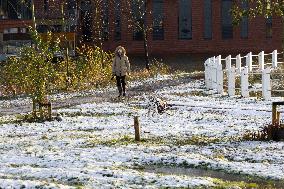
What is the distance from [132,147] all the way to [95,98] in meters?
11.7

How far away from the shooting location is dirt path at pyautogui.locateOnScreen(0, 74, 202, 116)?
2136 cm

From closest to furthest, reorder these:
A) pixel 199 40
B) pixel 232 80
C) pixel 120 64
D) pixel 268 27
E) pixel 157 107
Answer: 1. pixel 157 107
2. pixel 232 80
3. pixel 120 64
4. pixel 199 40
5. pixel 268 27

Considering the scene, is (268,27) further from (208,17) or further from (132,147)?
(132,147)

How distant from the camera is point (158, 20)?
49.7 m

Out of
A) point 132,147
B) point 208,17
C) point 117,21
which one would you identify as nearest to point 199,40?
point 208,17

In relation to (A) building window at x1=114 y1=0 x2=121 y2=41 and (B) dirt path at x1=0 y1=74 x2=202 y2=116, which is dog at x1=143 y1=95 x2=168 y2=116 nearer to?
(B) dirt path at x1=0 y1=74 x2=202 y2=116

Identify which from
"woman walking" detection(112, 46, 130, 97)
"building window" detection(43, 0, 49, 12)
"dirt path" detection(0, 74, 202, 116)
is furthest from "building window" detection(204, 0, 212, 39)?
"woman walking" detection(112, 46, 130, 97)

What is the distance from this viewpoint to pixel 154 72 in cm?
3525

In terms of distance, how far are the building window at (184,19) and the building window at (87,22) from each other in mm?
7749

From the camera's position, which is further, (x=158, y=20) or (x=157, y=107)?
(x=158, y=20)

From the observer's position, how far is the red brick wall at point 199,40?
161 ft

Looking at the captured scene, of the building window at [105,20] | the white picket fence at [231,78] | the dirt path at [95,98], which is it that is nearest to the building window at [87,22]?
the building window at [105,20]

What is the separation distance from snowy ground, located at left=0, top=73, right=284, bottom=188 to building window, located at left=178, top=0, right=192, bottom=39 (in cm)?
2959

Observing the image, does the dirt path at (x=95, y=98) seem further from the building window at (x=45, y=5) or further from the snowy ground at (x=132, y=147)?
the building window at (x=45, y=5)
